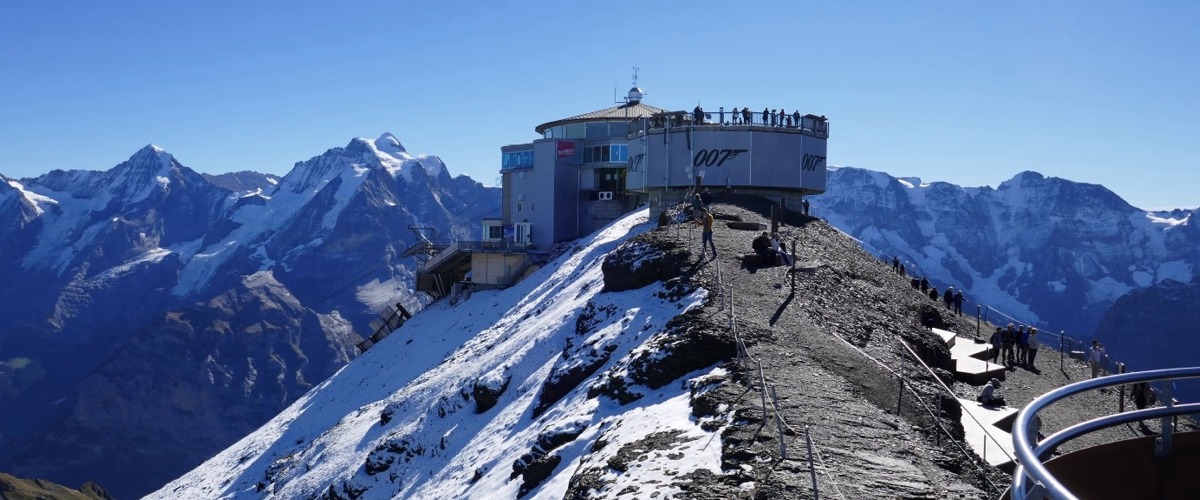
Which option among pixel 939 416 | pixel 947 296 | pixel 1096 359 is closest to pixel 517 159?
pixel 947 296

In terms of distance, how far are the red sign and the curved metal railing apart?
2199 inches

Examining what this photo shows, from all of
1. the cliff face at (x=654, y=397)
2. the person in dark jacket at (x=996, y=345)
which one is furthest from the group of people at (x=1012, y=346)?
the cliff face at (x=654, y=397)

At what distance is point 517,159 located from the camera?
6838cm

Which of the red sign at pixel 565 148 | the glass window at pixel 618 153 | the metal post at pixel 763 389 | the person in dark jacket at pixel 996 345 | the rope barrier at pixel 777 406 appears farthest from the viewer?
the red sign at pixel 565 148

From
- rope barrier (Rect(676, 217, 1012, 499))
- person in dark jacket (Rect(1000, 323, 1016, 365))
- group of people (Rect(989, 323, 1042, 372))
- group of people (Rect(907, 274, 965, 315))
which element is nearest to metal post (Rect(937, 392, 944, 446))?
rope barrier (Rect(676, 217, 1012, 499))

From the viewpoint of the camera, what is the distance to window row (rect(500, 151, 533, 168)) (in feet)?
222

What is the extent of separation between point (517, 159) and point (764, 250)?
1547 inches

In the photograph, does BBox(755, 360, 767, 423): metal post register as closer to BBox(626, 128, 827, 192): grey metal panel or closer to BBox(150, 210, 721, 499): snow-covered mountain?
BBox(150, 210, 721, 499): snow-covered mountain

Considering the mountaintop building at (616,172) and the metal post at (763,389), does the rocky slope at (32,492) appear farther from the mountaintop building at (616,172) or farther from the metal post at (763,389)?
the metal post at (763,389)

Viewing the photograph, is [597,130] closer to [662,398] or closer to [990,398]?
[990,398]

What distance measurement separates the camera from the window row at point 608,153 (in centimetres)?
6519

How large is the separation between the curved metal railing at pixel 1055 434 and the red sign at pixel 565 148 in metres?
55.9

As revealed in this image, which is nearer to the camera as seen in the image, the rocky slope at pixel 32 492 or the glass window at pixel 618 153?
the glass window at pixel 618 153

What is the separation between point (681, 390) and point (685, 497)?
223 inches
